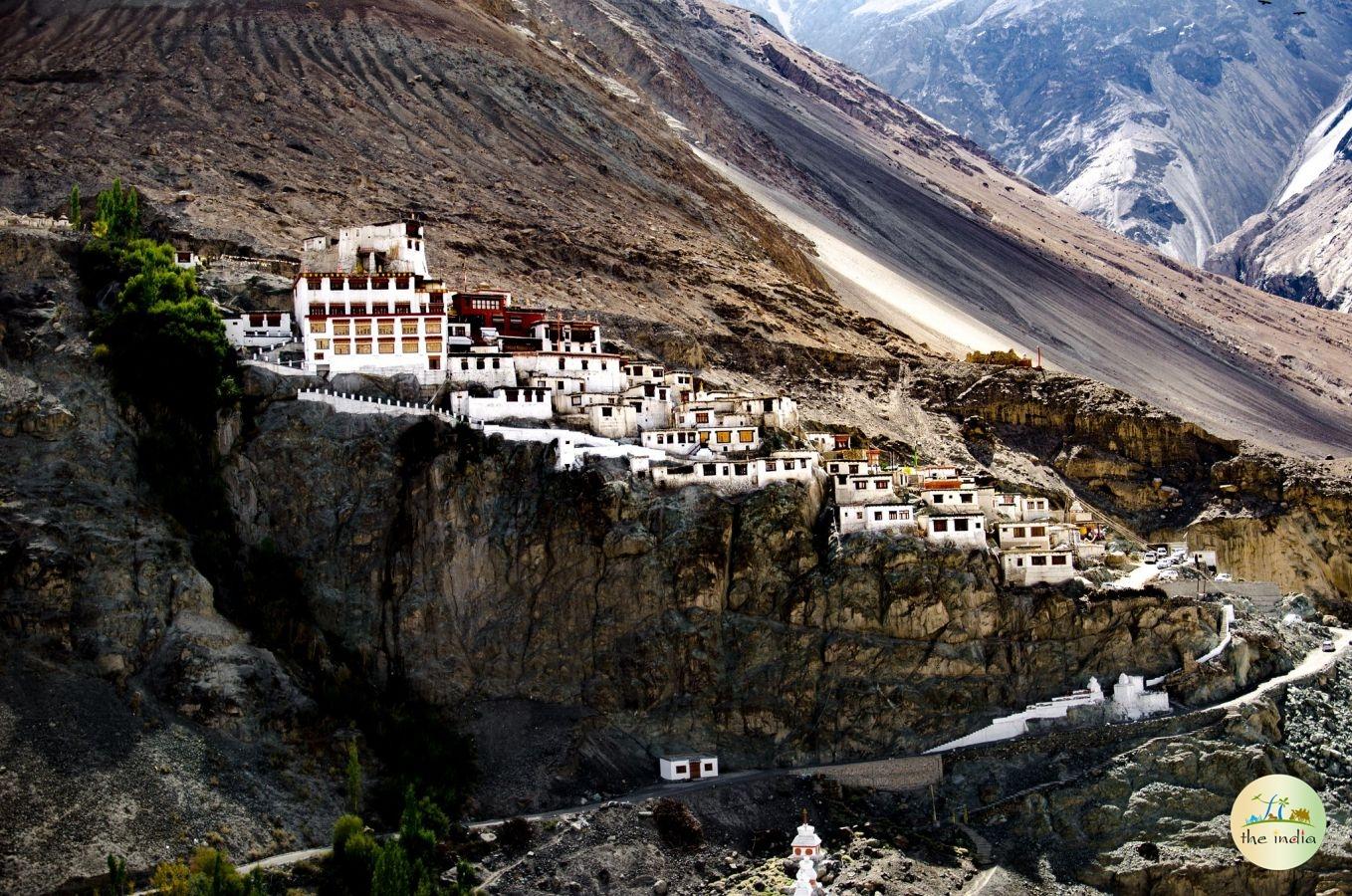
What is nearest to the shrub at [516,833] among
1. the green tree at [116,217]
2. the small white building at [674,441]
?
the small white building at [674,441]

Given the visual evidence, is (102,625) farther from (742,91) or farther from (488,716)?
(742,91)

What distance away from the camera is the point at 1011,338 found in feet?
420

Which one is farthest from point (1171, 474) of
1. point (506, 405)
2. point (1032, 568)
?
point (506, 405)

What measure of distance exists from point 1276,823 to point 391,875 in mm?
29212

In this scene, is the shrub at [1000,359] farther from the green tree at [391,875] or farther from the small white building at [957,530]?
the green tree at [391,875]

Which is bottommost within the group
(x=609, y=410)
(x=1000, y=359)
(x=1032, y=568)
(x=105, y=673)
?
(x=105, y=673)

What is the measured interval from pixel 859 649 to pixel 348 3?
248 feet

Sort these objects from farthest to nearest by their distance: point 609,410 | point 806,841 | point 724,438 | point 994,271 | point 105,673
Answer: point 994,271, point 724,438, point 609,410, point 105,673, point 806,841

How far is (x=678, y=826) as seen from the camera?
55.5 metres

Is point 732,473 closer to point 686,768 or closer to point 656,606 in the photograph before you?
point 656,606

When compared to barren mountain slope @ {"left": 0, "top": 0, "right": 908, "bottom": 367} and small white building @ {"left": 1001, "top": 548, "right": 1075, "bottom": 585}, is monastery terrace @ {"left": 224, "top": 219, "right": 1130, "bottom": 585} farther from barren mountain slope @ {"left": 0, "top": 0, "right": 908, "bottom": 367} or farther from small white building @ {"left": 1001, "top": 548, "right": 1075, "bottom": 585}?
barren mountain slope @ {"left": 0, "top": 0, "right": 908, "bottom": 367}

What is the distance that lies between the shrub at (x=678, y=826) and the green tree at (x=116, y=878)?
53.9 ft

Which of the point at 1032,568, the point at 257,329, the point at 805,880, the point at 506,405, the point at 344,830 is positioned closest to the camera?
the point at 805,880

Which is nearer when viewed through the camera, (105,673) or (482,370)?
(105,673)
